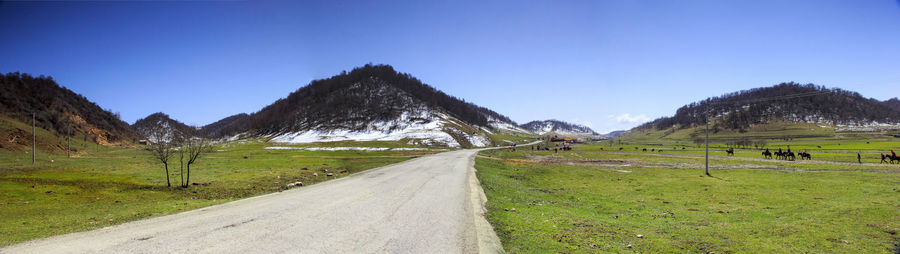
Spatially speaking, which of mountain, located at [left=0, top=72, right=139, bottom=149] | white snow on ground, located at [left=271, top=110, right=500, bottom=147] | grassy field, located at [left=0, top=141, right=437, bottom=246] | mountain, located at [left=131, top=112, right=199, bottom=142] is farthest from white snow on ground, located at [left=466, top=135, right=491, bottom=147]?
mountain, located at [left=0, top=72, right=139, bottom=149]

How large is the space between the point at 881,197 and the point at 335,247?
30343 mm

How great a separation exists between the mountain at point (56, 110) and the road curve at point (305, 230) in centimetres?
9055

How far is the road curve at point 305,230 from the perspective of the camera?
1010 cm

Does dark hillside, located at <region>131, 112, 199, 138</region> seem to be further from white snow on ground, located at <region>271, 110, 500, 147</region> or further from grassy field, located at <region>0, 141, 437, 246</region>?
white snow on ground, located at <region>271, 110, 500, 147</region>

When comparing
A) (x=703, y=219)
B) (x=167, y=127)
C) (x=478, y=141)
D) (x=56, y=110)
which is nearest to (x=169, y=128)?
(x=167, y=127)

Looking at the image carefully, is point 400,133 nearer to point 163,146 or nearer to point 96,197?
point 163,146

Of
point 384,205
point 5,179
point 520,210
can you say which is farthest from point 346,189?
point 5,179

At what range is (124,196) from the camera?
21109mm

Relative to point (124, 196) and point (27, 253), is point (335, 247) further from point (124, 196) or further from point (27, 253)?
point (124, 196)

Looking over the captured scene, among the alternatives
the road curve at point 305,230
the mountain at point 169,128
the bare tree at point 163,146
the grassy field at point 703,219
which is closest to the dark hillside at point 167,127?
the mountain at point 169,128

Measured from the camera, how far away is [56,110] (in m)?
102

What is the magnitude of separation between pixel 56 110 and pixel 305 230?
151666mm

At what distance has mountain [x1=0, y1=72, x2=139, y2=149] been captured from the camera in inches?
3310

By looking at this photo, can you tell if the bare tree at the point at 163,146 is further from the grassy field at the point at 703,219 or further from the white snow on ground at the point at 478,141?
the white snow on ground at the point at 478,141
